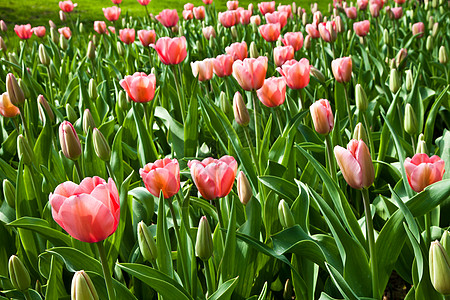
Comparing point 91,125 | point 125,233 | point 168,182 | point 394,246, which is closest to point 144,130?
point 91,125

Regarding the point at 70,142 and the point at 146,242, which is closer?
the point at 146,242

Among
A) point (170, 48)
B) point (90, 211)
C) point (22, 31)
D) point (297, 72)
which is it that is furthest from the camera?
point (22, 31)

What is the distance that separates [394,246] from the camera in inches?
49.7

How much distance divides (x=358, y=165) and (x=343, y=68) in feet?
3.67

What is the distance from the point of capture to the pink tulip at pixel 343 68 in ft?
6.90

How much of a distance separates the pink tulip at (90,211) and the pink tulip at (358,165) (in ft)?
1.67

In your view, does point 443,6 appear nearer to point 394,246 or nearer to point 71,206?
point 394,246

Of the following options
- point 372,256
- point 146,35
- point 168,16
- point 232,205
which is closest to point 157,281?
point 232,205

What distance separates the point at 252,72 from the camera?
1855 millimetres

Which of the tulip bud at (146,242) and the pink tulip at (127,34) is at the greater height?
the pink tulip at (127,34)

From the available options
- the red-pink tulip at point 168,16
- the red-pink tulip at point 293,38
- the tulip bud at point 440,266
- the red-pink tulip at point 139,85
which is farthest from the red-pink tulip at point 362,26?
the tulip bud at point 440,266

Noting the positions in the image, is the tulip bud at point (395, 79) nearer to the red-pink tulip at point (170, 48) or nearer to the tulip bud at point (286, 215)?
the red-pink tulip at point (170, 48)

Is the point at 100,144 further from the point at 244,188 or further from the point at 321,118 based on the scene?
the point at 321,118

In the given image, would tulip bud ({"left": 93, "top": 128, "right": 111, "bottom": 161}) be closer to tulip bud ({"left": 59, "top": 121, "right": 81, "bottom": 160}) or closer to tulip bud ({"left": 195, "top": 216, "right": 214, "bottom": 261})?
tulip bud ({"left": 59, "top": 121, "right": 81, "bottom": 160})
